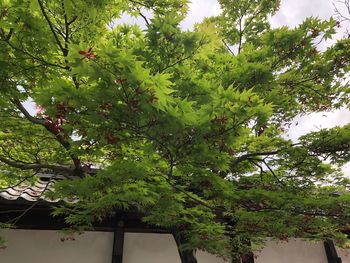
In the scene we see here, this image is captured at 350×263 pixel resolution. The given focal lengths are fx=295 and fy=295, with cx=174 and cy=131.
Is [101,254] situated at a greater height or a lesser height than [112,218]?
lesser

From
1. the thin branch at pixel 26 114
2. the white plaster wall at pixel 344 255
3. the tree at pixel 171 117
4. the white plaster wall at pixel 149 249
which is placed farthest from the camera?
the white plaster wall at pixel 344 255

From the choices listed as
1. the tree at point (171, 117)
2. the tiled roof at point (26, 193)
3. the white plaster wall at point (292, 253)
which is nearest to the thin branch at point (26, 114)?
the tree at point (171, 117)

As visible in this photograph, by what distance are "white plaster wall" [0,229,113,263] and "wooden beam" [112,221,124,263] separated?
15 cm

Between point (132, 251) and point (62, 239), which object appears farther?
point (132, 251)

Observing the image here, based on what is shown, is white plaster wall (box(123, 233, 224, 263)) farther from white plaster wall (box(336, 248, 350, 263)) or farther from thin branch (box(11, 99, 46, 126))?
white plaster wall (box(336, 248, 350, 263))

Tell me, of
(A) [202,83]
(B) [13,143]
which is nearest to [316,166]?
(A) [202,83]

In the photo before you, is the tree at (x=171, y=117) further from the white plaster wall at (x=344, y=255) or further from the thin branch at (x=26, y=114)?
the white plaster wall at (x=344, y=255)

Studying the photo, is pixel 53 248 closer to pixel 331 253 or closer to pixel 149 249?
pixel 149 249

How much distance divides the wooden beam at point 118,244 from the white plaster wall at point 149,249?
0.74ft

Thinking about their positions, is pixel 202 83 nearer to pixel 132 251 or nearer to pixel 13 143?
pixel 13 143

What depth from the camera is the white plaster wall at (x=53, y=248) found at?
5.88 meters

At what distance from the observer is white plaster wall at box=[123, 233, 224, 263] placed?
264 inches

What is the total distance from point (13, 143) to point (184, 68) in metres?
3.80

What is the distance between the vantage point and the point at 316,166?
219 inches
